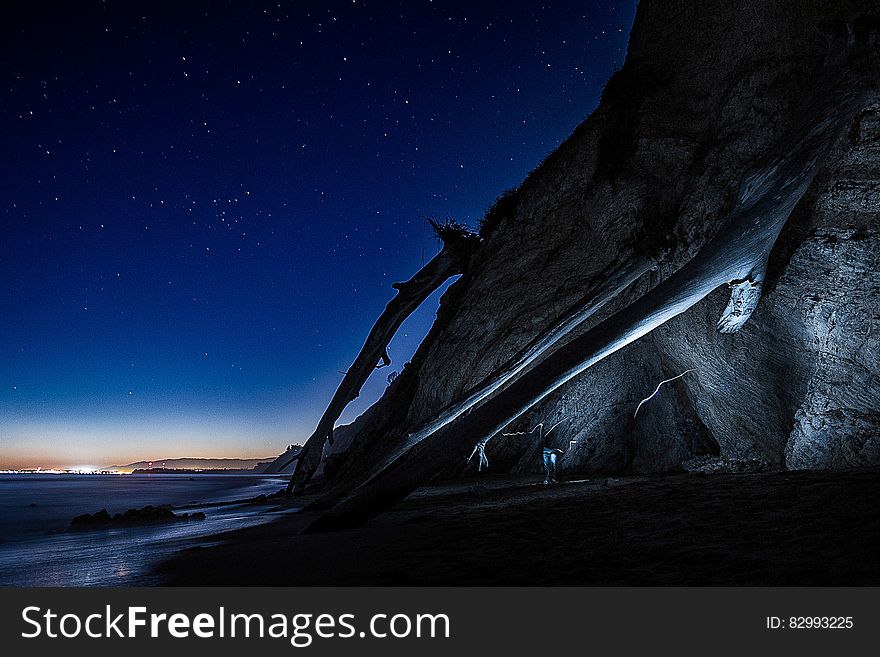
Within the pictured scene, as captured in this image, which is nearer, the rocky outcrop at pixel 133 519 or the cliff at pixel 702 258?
the cliff at pixel 702 258

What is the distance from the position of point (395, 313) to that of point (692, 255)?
708 cm

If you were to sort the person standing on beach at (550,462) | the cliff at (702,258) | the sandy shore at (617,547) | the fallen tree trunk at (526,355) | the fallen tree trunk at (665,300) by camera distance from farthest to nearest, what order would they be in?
the person standing on beach at (550,462) → the fallen tree trunk at (526,355) → the cliff at (702,258) → the fallen tree trunk at (665,300) → the sandy shore at (617,547)

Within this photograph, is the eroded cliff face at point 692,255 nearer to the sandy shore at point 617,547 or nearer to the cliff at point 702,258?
the cliff at point 702,258

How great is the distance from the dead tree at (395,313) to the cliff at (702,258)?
588 millimetres

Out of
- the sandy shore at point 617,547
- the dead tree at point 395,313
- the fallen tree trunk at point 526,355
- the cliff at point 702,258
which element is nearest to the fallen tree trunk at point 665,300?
the cliff at point 702,258

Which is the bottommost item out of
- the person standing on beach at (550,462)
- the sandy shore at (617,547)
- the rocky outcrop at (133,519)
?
the rocky outcrop at (133,519)

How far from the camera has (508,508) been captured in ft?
16.6

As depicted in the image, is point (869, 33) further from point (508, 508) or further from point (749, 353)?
point (508, 508)

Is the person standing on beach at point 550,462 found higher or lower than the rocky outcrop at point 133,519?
higher

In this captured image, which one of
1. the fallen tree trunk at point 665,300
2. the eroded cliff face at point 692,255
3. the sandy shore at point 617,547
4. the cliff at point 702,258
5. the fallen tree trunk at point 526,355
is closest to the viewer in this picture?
the sandy shore at point 617,547

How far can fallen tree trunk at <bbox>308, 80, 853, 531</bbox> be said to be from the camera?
14.0 ft

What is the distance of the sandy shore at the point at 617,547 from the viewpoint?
204 cm

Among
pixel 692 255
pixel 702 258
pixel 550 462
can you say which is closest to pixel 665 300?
pixel 702 258

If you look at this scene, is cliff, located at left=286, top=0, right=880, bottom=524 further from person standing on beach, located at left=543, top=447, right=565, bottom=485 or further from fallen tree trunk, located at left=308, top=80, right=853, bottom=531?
person standing on beach, located at left=543, top=447, right=565, bottom=485
